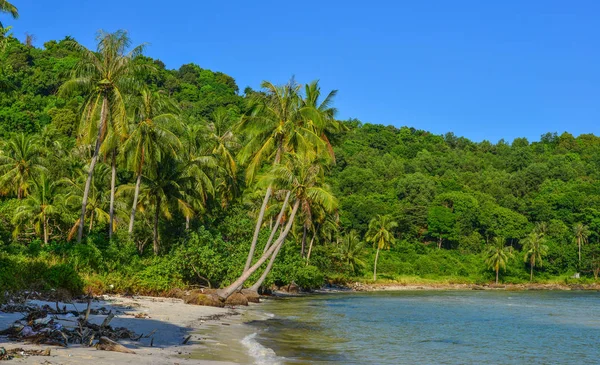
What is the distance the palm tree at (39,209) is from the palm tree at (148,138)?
10.8 meters

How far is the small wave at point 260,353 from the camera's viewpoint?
1374 cm

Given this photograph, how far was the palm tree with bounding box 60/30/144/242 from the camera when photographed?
30797 millimetres

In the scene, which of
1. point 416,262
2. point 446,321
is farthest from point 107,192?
point 416,262

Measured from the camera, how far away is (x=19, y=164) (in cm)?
4769

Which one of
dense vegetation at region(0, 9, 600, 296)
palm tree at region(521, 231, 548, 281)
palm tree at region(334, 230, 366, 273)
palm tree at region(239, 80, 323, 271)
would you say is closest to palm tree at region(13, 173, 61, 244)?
dense vegetation at region(0, 9, 600, 296)

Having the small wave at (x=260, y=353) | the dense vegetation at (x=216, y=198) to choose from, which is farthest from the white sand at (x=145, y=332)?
the dense vegetation at (x=216, y=198)

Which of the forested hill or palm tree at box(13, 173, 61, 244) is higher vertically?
the forested hill

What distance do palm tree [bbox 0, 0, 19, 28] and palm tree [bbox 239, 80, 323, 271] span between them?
691 inches

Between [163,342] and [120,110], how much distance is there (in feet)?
61.8

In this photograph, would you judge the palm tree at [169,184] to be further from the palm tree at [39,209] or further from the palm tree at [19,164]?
the palm tree at [19,164]

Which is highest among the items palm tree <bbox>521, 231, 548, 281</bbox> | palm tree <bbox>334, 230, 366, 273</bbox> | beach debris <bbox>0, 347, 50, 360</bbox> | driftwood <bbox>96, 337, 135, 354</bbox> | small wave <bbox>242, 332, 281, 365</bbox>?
palm tree <bbox>521, 231, 548, 281</bbox>

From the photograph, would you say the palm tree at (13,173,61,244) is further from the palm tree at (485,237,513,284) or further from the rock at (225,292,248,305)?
the palm tree at (485,237,513,284)

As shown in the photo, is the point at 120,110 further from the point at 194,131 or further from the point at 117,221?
the point at 117,221

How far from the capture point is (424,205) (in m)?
109
